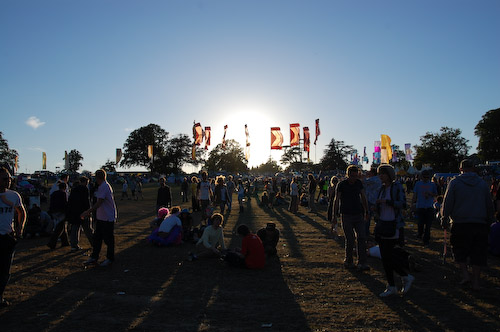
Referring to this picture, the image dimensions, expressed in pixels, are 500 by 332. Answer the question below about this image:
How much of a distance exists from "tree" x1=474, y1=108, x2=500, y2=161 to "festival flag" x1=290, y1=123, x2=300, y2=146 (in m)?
47.5

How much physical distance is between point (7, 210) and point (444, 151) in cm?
7603

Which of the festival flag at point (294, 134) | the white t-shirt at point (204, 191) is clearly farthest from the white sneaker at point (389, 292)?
the festival flag at point (294, 134)

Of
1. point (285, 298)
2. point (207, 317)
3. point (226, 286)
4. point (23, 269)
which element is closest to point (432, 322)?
point (285, 298)

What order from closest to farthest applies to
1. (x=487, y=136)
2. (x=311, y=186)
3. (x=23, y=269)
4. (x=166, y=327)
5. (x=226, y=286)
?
(x=166, y=327), (x=226, y=286), (x=23, y=269), (x=311, y=186), (x=487, y=136)

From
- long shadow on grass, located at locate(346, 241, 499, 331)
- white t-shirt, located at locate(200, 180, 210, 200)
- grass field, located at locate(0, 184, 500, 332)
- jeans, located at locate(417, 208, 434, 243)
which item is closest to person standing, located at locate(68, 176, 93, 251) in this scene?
grass field, located at locate(0, 184, 500, 332)

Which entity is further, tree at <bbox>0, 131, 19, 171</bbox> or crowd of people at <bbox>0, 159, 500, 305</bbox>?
tree at <bbox>0, 131, 19, 171</bbox>

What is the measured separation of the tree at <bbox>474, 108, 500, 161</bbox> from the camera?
204 ft

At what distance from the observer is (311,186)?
61.2ft

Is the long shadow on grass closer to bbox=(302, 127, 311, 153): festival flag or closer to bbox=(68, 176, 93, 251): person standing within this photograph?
bbox=(68, 176, 93, 251): person standing

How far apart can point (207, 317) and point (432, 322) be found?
8.42 feet

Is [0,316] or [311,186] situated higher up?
[311,186]

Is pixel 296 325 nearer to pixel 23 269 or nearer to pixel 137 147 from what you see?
pixel 23 269

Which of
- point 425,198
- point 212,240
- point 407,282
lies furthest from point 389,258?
point 425,198

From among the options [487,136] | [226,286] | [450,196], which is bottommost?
[226,286]
